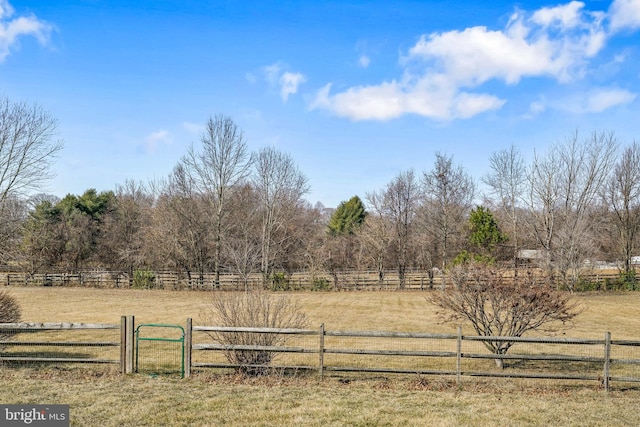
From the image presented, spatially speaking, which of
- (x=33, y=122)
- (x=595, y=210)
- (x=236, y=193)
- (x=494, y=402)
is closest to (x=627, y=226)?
(x=595, y=210)

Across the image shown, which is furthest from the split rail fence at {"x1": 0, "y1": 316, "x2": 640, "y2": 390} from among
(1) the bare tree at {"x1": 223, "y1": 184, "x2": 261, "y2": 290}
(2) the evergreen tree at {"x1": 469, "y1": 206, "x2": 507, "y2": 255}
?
(1) the bare tree at {"x1": 223, "y1": 184, "x2": 261, "y2": 290}

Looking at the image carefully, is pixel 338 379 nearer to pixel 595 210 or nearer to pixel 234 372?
pixel 234 372

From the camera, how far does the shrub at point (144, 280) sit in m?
39.2

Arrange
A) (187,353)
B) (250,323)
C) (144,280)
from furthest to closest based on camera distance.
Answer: (144,280), (250,323), (187,353)

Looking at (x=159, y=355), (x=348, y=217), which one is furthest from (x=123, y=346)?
(x=348, y=217)

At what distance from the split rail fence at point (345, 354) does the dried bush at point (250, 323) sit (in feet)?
0.17

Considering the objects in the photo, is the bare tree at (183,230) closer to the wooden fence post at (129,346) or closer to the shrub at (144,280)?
the shrub at (144,280)

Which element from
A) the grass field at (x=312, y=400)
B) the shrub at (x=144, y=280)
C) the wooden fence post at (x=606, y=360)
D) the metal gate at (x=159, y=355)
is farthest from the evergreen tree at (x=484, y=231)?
the metal gate at (x=159, y=355)

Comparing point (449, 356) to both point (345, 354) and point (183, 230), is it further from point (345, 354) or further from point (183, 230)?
point (183, 230)

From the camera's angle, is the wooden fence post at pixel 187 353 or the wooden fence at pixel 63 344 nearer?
the wooden fence post at pixel 187 353

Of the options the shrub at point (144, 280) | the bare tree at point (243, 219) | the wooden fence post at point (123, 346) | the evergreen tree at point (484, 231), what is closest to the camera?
the wooden fence post at point (123, 346)

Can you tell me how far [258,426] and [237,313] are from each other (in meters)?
3.89

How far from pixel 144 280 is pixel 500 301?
112 ft

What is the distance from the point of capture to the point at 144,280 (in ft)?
129
